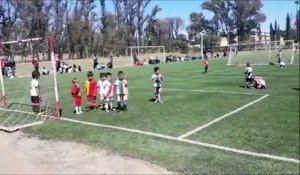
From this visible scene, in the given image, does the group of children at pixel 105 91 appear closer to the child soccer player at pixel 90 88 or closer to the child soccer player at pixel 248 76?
the child soccer player at pixel 90 88

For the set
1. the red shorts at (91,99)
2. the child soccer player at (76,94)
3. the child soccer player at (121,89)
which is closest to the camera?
the child soccer player at (76,94)

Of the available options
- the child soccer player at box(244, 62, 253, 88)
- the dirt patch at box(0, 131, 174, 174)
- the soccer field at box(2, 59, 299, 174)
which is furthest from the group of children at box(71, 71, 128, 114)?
the child soccer player at box(244, 62, 253, 88)

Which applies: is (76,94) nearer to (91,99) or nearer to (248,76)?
(91,99)

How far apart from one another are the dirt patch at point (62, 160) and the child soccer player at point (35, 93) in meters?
3.81

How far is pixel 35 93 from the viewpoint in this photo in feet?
47.5

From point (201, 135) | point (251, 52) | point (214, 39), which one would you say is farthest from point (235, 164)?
point (214, 39)

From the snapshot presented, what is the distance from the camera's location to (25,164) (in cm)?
877

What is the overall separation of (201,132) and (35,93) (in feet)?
21.7

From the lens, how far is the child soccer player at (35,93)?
14.3m

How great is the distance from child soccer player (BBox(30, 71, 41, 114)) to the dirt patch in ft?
12.5

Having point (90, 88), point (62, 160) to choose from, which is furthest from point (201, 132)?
point (90, 88)

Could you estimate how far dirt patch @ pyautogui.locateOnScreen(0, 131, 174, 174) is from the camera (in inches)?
322

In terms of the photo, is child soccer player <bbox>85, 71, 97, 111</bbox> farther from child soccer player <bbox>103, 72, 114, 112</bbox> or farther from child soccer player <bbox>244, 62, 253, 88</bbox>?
child soccer player <bbox>244, 62, 253, 88</bbox>

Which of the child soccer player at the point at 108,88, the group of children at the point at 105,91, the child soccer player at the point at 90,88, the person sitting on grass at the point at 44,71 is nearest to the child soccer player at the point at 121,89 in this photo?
the group of children at the point at 105,91
